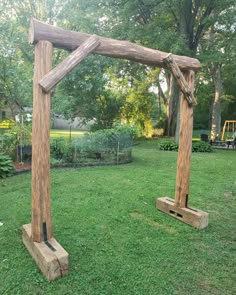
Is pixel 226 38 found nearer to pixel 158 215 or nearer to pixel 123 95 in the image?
pixel 123 95

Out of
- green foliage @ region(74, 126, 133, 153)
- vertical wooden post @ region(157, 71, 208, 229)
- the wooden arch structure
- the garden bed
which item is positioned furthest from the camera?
green foliage @ region(74, 126, 133, 153)

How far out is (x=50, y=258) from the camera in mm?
2309

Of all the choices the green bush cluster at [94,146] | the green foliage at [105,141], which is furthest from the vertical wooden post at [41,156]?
the green foliage at [105,141]

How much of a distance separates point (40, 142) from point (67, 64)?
0.81m

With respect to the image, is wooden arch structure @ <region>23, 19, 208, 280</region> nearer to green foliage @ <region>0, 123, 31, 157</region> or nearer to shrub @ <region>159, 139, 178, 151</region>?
green foliage @ <region>0, 123, 31, 157</region>

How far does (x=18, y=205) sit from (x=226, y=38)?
11949 millimetres

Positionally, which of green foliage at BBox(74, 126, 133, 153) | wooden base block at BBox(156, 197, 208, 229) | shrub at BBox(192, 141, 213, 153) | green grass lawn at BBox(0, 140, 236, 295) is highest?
green foliage at BBox(74, 126, 133, 153)

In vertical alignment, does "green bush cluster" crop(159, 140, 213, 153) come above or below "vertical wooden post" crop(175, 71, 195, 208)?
below

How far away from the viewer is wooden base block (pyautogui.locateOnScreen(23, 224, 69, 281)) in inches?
89.3

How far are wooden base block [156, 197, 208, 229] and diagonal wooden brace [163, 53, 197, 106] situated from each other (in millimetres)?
1511

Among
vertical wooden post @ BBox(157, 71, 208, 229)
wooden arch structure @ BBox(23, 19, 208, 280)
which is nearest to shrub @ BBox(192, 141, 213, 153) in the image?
vertical wooden post @ BBox(157, 71, 208, 229)

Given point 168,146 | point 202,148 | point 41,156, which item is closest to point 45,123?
point 41,156

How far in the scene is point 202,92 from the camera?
83.5 feet

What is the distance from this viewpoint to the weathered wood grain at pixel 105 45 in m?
2.52
